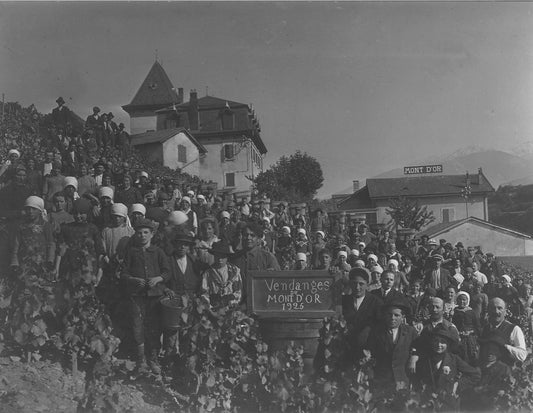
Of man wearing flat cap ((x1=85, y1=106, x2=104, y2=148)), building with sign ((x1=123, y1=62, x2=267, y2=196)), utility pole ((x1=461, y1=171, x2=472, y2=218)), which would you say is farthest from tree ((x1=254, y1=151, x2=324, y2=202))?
man wearing flat cap ((x1=85, y1=106, x2=104, y2=148))

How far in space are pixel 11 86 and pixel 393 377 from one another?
5.75 metres

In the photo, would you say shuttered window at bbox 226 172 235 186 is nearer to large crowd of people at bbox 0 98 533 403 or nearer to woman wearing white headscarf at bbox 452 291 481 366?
large crowd of people at bbox 0 98 533 403

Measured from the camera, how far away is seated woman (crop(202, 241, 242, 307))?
19.1 feet

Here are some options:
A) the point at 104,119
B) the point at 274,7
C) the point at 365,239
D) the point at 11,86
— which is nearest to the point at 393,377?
the point at 274,7

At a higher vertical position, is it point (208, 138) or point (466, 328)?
point (208, 138)

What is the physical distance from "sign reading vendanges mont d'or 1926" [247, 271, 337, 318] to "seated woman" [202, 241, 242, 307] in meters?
0.40

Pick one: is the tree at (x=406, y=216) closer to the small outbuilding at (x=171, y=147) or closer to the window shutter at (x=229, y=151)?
the window shutter at (x=229, y=151)

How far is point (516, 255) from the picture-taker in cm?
2016

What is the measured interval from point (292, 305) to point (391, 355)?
1.02m

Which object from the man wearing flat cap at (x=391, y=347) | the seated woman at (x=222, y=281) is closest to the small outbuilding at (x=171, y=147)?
the seated woman at (x=222, y=281)

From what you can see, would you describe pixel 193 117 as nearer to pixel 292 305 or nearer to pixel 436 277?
pixel 436 277

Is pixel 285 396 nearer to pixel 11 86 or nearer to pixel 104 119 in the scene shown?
pixel 11 86

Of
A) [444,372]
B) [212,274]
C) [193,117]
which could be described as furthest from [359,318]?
[193,117]

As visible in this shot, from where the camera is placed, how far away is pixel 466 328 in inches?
252
